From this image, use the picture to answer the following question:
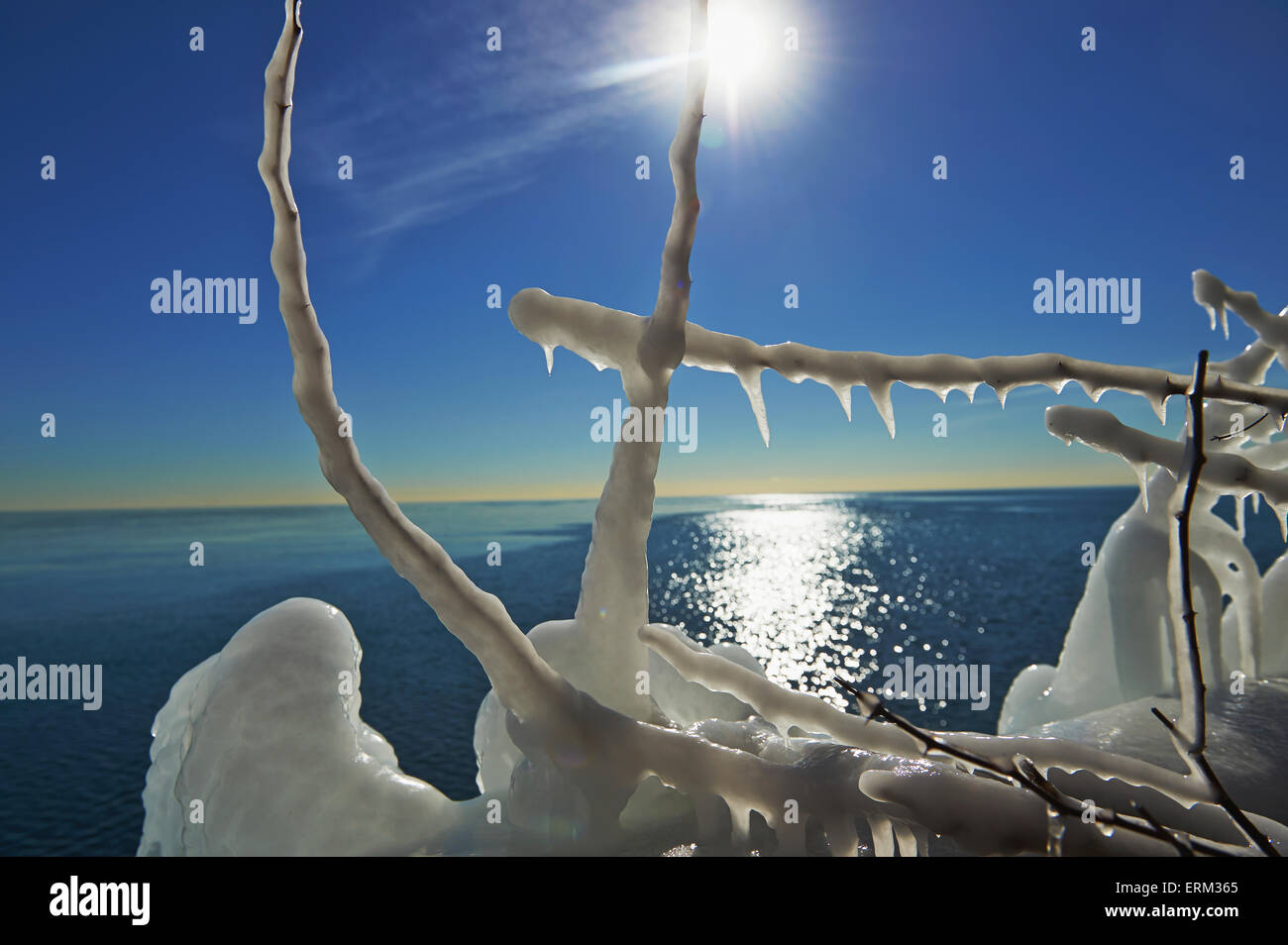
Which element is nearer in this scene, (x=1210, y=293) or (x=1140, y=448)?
(x=1140, y=448)

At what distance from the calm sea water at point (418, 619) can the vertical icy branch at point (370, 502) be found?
46.2ft

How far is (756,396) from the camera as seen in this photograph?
301 centimetres

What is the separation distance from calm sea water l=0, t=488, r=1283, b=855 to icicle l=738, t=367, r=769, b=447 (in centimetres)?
1424

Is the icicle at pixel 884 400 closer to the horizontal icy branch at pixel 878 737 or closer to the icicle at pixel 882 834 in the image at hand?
the horizontal icy branch at pixel 878 737

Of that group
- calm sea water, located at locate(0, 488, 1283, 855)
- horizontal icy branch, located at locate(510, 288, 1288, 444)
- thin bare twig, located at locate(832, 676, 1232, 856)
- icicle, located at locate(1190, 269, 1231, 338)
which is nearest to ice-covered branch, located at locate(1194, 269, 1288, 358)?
icicle, located at locate(1190, 269, 1231, 338)

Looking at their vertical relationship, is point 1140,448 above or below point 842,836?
above

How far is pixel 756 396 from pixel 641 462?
636 mm

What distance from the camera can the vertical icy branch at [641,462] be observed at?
8.15 ft

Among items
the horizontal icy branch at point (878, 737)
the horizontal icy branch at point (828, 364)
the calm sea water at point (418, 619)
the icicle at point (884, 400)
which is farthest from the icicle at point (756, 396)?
the calm sea water at point (418, 619)

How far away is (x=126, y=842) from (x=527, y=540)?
178 ft

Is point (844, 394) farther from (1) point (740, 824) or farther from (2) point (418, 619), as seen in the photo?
(2) point (418, 619)

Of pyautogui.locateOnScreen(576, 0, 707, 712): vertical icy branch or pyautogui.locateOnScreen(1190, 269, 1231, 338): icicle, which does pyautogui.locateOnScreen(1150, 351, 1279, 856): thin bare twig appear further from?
pyautogui.locateOnScreen(1190, 269, 1231, 338): icicle

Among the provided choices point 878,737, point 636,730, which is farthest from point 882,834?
point 636,730
